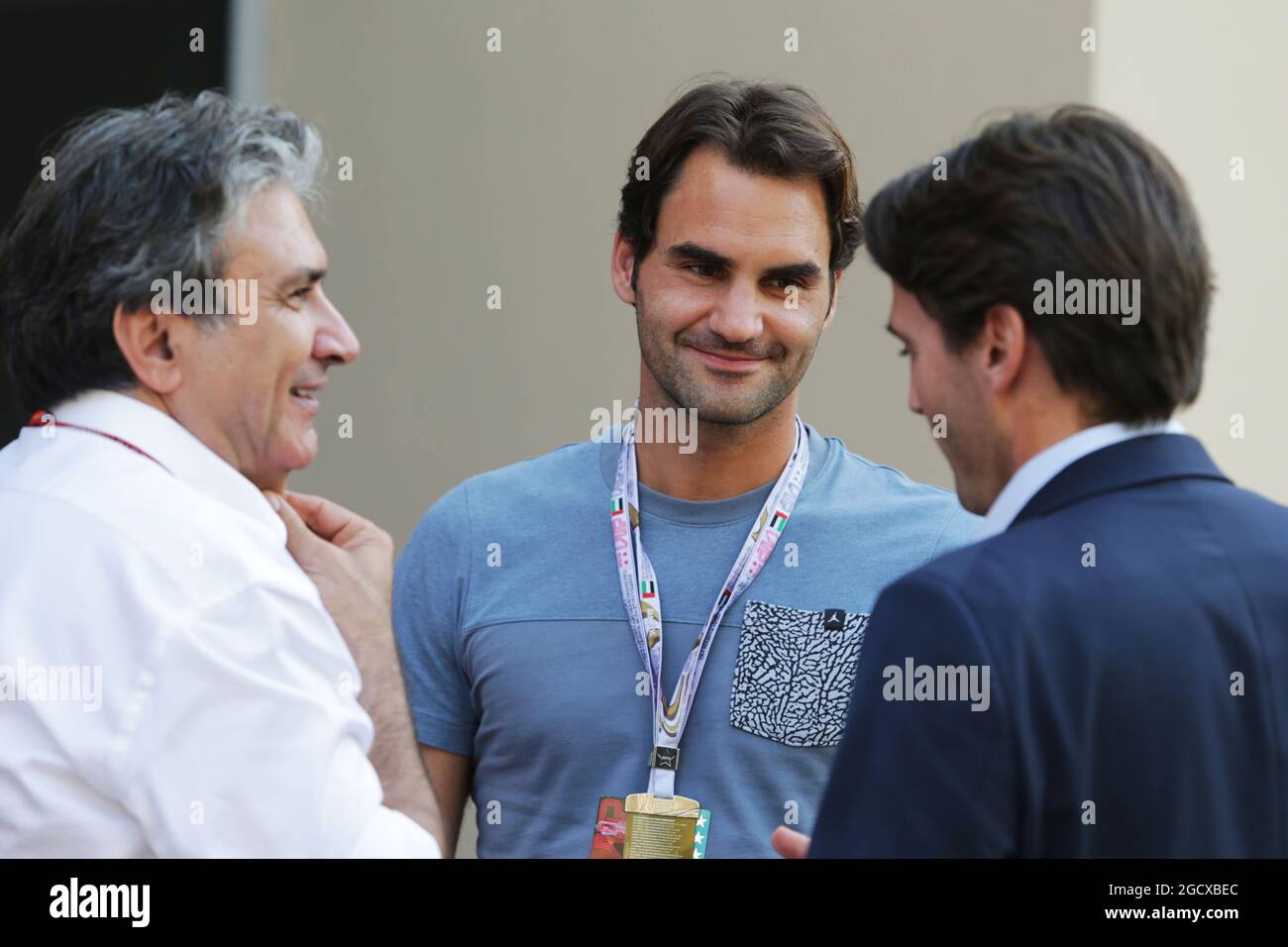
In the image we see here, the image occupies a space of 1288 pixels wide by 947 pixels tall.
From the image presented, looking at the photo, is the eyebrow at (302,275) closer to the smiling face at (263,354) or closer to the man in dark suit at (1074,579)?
the smiling face at (263,354)

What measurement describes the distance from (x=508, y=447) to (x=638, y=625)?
2.22 metres

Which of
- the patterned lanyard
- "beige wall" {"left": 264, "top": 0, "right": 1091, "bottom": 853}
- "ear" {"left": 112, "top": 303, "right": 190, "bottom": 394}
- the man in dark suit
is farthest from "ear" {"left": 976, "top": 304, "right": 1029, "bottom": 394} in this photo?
"beige wall" {"left": 264, "top": 0, "right": 1091, "bottom": 853}

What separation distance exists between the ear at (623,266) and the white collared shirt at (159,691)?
1268 millimetres

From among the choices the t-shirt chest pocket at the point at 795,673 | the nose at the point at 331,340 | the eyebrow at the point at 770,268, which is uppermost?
the eyebrow at the point at 770,268

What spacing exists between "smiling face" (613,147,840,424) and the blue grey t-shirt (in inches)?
→ 7.8

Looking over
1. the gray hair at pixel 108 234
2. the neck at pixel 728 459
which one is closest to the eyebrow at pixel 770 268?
the neck at pixel 728 459

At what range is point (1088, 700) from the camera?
1.51 metres

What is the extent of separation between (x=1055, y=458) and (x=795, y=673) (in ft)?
3.03

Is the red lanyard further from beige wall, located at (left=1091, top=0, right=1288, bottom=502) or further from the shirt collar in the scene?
beige wall, located at (left=1091, top=0, right=1288, bottom=502)

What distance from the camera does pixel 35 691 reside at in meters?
1.71

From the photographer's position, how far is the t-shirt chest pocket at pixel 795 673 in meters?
2.48

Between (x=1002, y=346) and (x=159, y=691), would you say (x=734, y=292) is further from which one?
(x=159, y=691)

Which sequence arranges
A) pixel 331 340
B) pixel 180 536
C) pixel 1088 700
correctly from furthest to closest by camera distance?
pixel 331 340
pixel 180 536
pixel 1088 700

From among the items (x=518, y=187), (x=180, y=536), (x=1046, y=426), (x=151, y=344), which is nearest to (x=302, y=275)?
(x=151, y=344)
